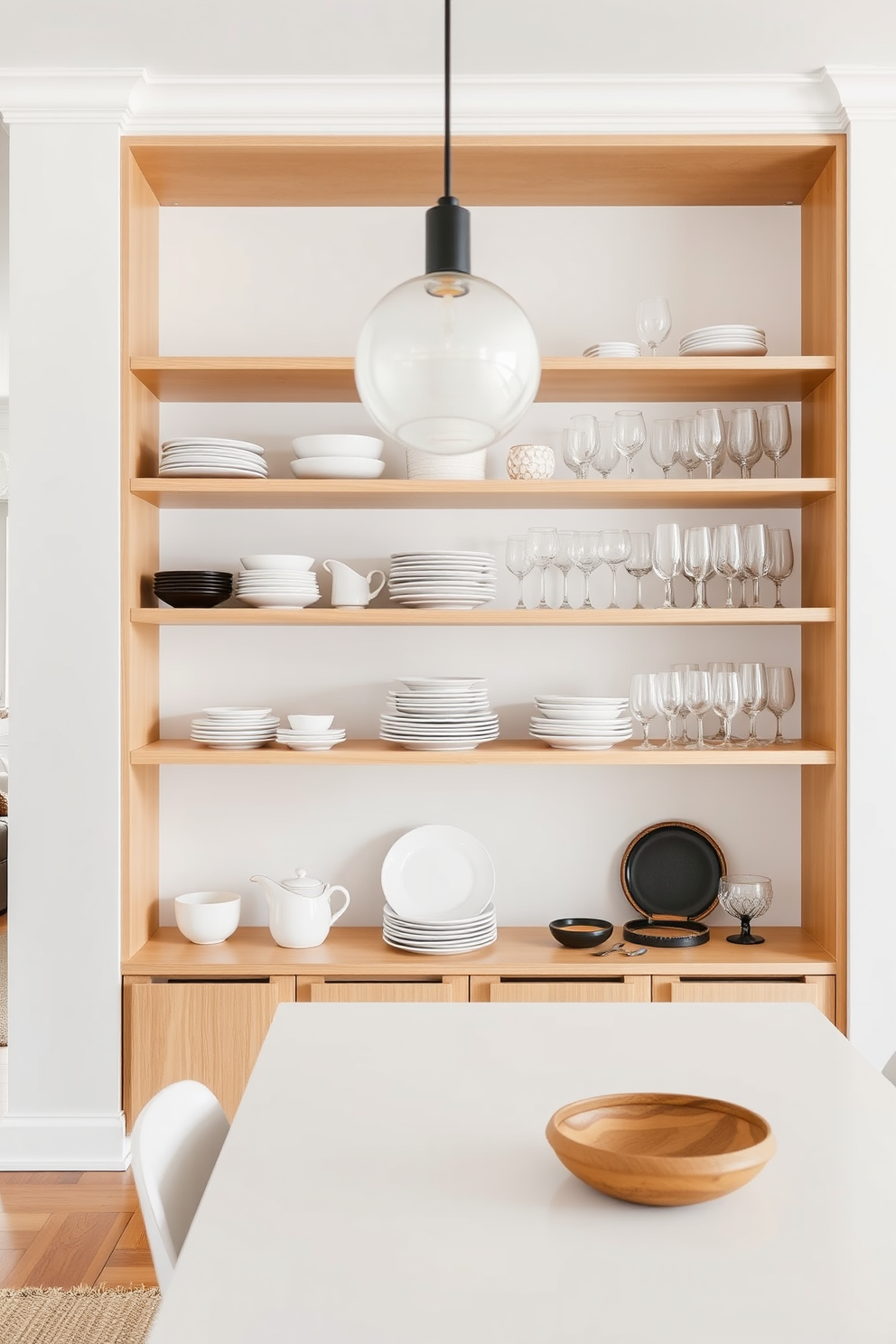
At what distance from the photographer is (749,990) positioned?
2828 millimetres

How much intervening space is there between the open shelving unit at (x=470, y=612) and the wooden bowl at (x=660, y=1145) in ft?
4.96

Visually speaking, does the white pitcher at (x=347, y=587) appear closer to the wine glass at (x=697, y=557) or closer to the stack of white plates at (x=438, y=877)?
the stack of white plates at (x=438, y=877)

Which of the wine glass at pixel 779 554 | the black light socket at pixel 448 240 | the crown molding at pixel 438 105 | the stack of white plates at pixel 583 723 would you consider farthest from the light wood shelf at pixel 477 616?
the black light socket at pixel 448 240

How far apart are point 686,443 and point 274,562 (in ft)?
3.72

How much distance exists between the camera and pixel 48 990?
2873 millimetres

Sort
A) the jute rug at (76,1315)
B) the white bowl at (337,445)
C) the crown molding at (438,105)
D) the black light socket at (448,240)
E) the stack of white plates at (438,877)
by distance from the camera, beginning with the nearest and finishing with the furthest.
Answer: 1. the black light socket at (448,240)
2. the jute rug at (76,1315)
3. the crown molding at (438,105)
4. the white bowl at (337,445)
5. the stack of white plates at (438,877)

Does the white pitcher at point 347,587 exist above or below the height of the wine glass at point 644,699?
above

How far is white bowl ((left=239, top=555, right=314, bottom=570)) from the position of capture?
2.92 m

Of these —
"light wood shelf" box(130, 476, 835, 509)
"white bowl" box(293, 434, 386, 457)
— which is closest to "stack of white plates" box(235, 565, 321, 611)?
"light wood shelf" box(130, 476, 835, 509)

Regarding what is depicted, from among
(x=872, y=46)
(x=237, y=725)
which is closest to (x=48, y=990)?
(x=237, y=725)

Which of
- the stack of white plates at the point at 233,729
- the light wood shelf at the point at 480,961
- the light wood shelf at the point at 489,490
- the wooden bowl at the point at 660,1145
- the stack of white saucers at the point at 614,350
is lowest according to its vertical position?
the light wood shelf at the point at 480,961

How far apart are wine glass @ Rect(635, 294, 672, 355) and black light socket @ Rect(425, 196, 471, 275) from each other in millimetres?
1736

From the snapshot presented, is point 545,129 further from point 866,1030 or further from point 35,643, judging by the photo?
point 866,1030

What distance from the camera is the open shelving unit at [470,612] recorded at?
2.85m
